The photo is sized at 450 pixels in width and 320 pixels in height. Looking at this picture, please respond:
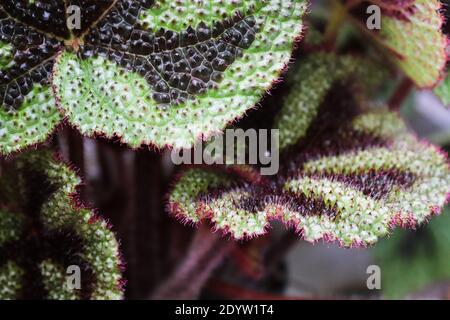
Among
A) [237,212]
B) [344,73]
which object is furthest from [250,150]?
[344,73]

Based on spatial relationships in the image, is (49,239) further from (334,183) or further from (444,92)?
(444,92)

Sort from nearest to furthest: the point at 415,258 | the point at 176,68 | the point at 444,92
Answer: the point at 176,68
the point at 444,92
the point at 415,258

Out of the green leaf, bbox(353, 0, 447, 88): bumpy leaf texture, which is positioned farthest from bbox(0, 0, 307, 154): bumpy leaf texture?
the green leaf

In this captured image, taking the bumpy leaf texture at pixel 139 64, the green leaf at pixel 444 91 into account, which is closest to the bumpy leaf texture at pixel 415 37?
the green leaf at pixel 444 91

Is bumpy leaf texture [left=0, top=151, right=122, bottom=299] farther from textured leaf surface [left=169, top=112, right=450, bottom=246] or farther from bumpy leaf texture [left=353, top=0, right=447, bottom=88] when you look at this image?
bumpy leaf texture [left=353, top=0, right=447, bottom=88]

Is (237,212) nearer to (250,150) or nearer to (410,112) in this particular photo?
(250,150)

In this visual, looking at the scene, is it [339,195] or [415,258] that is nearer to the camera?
[339,195]

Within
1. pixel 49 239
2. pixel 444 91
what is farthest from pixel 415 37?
pixel 49 239
